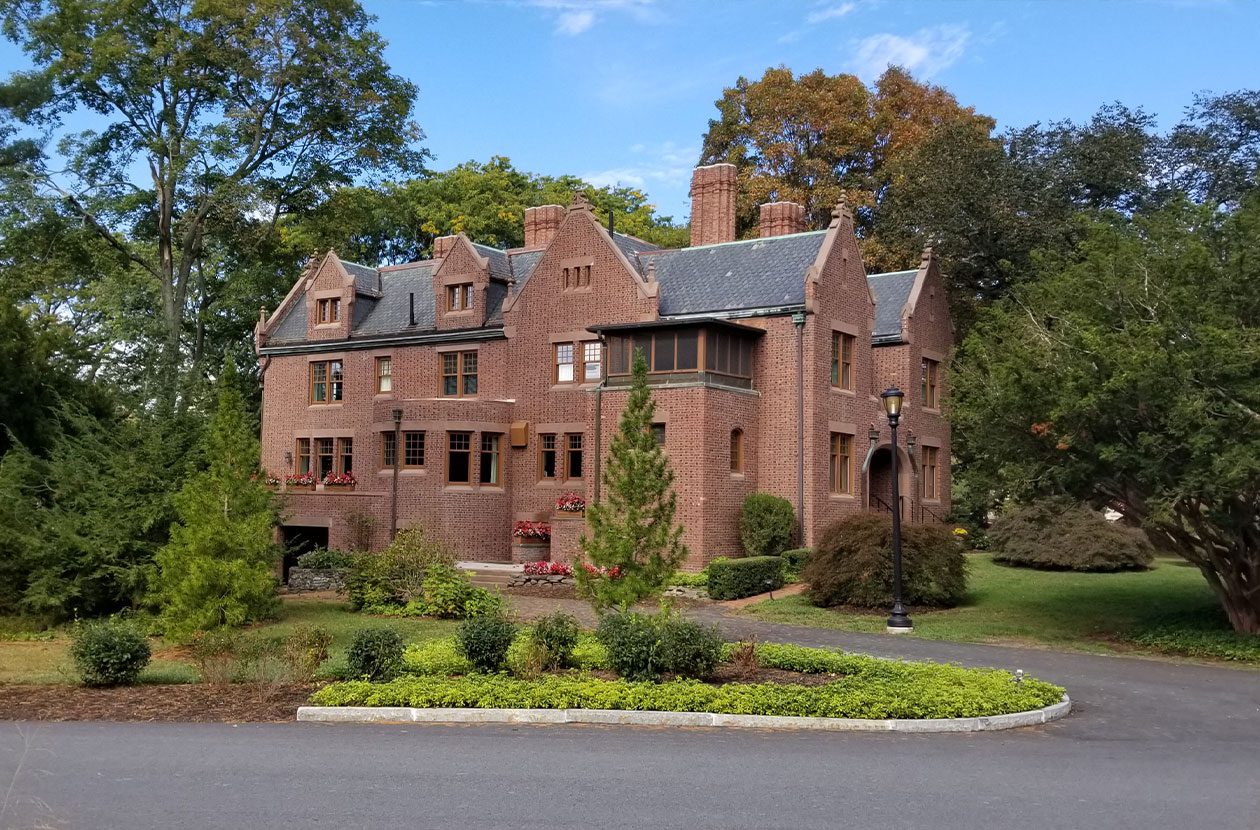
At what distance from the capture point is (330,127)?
40.0 m

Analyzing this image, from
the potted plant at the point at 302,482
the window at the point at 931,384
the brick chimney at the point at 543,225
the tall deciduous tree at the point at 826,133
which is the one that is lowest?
the potted plant at the point at 302,482

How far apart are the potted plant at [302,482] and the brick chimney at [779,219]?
56.6 ft

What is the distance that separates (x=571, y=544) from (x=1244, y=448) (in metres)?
18.5

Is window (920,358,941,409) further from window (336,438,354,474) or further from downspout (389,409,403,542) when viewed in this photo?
window (336,438,354,474)

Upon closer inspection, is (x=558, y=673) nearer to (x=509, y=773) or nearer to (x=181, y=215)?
(x=509, y=773)

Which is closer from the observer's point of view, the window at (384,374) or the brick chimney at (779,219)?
the brick chimney at (779,219)

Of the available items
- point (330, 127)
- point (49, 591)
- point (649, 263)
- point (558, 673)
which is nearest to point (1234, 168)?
point (649, 263)

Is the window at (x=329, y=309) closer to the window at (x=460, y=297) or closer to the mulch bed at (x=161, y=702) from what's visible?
the window at (x=460, y=297)

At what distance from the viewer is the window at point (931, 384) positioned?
39719mm

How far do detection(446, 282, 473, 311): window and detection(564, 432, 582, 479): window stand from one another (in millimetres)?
6369

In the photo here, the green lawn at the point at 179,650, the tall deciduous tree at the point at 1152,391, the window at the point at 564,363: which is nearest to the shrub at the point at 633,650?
the green lawn at the point at 179,650

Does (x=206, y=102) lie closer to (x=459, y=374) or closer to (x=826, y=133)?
(x=459, y=374)

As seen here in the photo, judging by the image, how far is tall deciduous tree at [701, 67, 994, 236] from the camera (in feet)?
165

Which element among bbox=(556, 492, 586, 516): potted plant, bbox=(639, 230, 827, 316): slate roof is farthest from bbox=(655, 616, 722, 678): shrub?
bbox=(639, 230, 827, 316): slate roof
